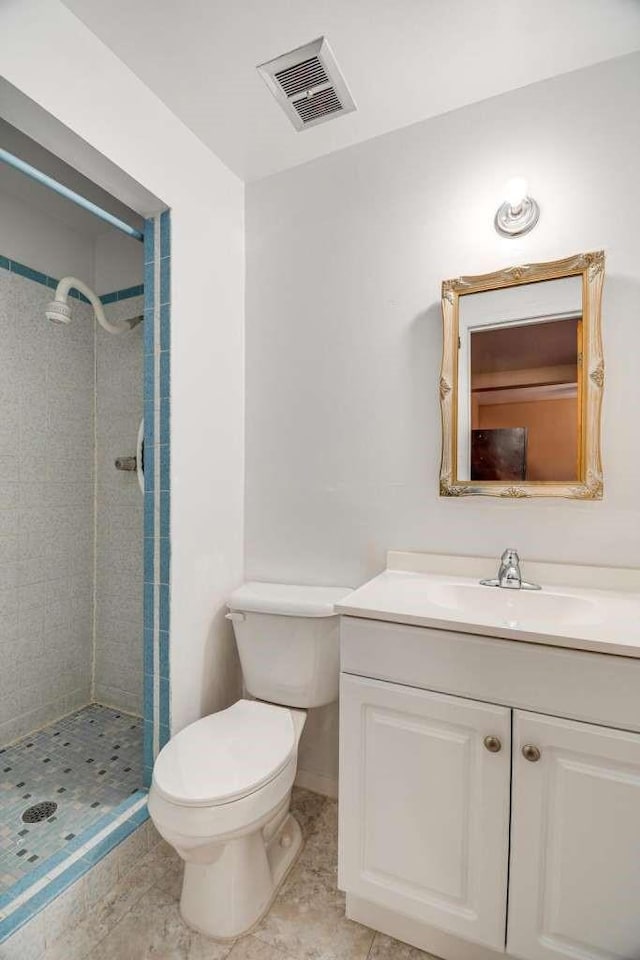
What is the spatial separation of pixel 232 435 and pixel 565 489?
1.15 metres

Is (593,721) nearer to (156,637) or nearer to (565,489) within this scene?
(565,489)

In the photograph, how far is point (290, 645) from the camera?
4.98 feet

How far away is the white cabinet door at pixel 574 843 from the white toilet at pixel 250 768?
23.2 inches

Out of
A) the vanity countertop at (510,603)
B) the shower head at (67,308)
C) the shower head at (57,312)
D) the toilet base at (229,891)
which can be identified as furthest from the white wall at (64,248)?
the toilet base at (229,891)

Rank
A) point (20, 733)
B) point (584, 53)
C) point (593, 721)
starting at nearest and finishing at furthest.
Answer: point (593, 721)
point (584, 53)
point (20, 733)

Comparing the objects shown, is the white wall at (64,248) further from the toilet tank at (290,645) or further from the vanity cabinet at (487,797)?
the vanity cabinet at (487,797)

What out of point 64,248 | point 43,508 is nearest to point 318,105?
point 64,248

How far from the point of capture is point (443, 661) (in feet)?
3.48

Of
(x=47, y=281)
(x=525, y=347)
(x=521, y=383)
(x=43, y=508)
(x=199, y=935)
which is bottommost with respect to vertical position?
(x=199, y=935)

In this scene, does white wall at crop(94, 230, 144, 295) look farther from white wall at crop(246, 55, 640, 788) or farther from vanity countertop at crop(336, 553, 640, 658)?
vanity countertop at crop(336, 553, 640, 658)

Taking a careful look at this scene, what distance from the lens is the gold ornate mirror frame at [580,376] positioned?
131cm

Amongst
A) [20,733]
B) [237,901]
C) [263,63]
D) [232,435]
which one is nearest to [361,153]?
[263,63]

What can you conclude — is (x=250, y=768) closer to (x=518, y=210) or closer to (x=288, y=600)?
(x=288, y=600)

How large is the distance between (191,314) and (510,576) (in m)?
1.31
